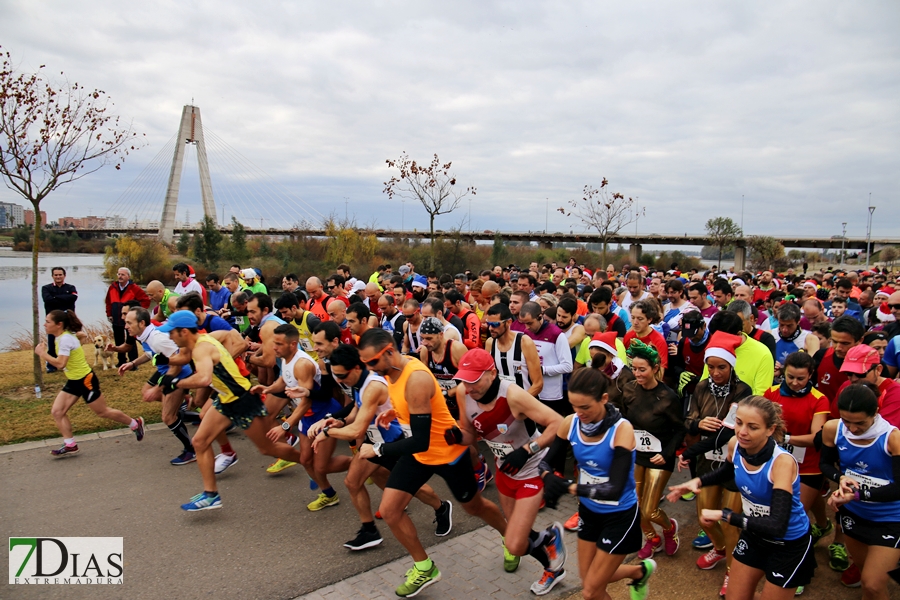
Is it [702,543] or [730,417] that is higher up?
[730,417]

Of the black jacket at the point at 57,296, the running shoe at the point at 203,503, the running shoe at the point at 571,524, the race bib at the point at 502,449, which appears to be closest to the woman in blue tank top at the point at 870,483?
the race bib at the point at 502,449

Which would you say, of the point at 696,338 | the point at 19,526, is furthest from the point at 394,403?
the point at 19,526

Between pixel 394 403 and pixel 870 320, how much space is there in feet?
28.1

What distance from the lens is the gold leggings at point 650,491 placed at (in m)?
4.25

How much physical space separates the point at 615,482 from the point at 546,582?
1258mm

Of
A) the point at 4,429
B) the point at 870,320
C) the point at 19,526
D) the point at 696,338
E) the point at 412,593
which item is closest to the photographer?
the point at 412,593

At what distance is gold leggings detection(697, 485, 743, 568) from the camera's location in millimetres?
3961

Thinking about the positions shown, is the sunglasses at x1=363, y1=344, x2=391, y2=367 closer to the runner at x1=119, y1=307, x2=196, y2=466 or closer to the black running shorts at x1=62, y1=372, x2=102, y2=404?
the runner at x1=119, y1=307, x2=196, y2=466

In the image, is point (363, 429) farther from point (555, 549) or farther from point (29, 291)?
point (29, 291)

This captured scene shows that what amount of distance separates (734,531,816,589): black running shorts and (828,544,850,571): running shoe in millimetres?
1551

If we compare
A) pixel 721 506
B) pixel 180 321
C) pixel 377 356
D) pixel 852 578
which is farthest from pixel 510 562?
pixel 180 321

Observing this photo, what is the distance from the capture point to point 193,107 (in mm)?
43531

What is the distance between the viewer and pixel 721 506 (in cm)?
419

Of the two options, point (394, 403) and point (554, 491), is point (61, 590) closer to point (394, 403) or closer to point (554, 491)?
point (394, 403)
